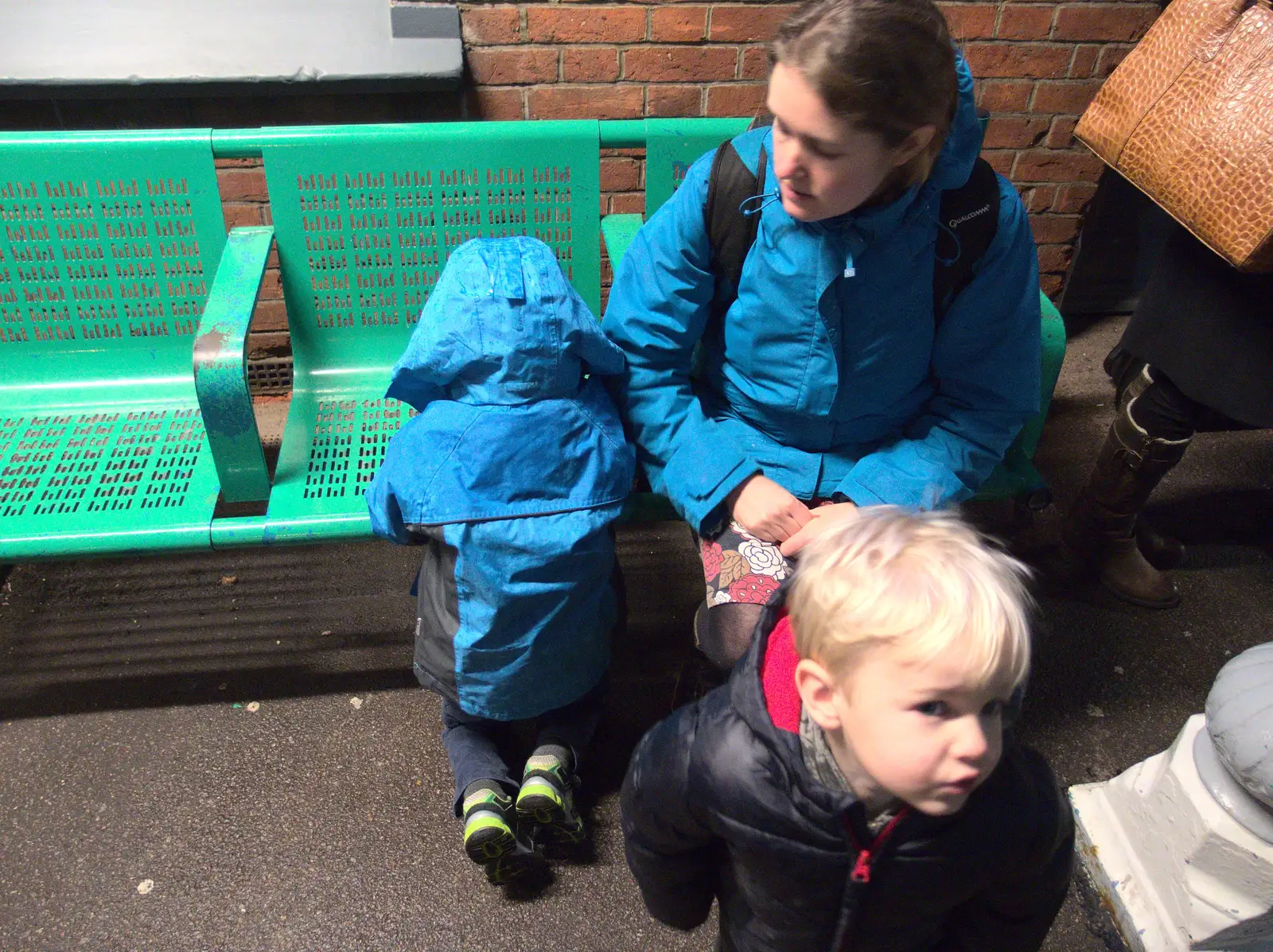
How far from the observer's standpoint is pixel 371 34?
271 cm

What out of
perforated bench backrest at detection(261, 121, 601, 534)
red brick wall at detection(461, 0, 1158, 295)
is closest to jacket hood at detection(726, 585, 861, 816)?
perforated bench backrest at detection(261, 121, 601, 534)

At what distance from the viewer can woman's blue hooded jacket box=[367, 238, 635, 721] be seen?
5.31ft

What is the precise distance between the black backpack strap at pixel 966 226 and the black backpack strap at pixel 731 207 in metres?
0.31

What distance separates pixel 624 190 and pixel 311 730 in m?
1.86


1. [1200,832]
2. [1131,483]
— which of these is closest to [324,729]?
[1200,832]

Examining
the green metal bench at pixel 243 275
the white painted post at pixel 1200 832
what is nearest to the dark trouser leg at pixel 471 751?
the green metal bench at pixel 243 275

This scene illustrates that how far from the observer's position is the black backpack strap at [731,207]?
166 centimetres

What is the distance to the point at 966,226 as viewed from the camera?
1.62 metres

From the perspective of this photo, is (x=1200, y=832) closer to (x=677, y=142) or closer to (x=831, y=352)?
(x=831, y=352)

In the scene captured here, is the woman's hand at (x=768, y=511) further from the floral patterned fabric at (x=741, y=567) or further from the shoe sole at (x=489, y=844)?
the shoe sole at (x=489, y=844)

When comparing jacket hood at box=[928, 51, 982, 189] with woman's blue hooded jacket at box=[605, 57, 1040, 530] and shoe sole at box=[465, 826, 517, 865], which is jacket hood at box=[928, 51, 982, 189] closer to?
woman's blue hooded jacket at box=[605, 57, 1040, 530]

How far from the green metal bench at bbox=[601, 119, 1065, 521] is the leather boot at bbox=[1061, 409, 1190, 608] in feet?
1.13

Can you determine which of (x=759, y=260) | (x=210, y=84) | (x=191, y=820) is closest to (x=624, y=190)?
(x=210, y=84)

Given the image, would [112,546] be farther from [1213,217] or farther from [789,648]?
[1213,217]
